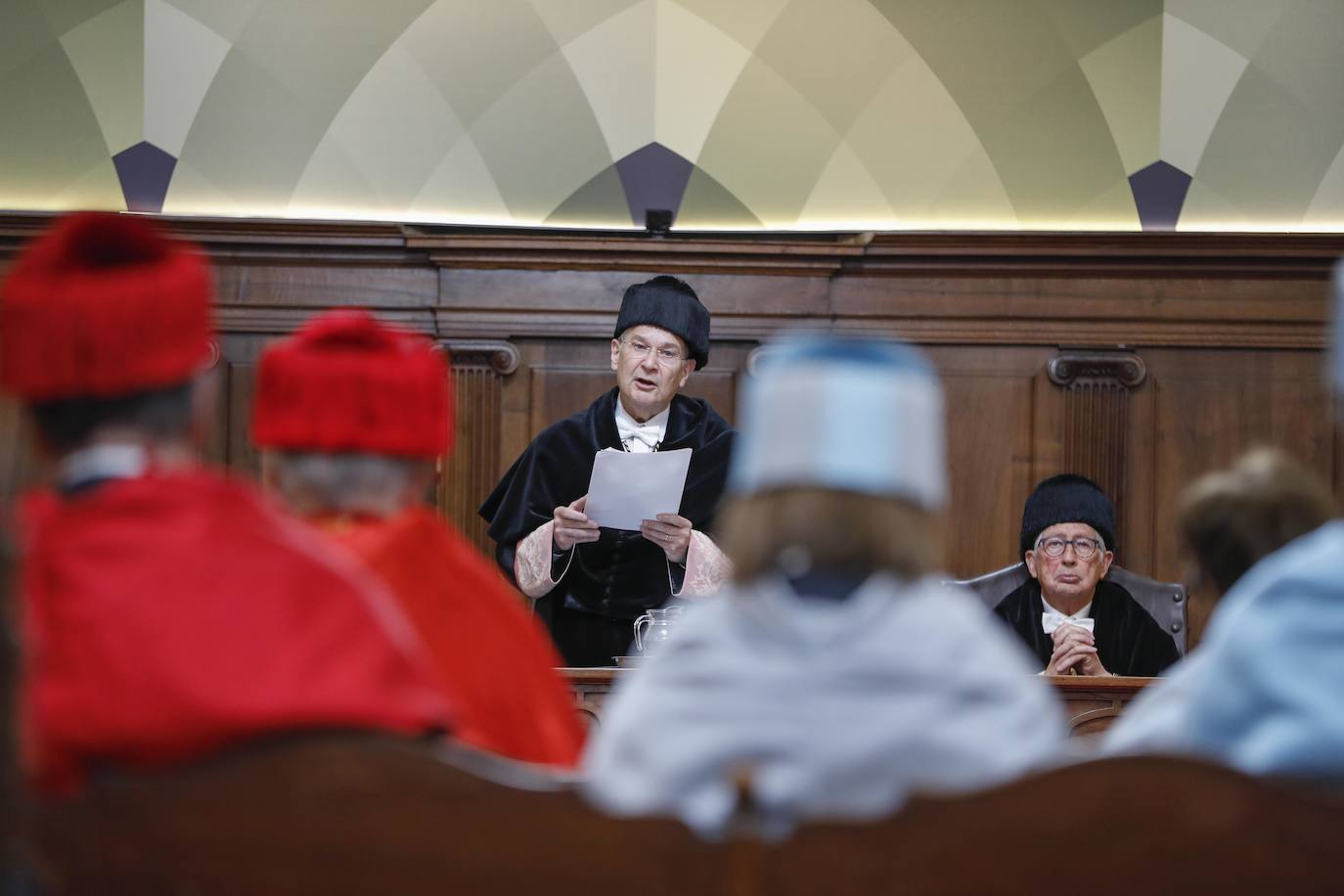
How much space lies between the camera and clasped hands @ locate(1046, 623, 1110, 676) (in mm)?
5098

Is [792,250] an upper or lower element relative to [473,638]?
upper

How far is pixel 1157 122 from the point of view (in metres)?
7.05

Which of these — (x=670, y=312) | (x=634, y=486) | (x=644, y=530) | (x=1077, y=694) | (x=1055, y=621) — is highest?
(x=670, y=312)

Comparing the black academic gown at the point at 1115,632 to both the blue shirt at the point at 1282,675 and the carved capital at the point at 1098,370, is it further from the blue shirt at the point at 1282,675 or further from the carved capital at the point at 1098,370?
the blue shirt at the point at 1282,675

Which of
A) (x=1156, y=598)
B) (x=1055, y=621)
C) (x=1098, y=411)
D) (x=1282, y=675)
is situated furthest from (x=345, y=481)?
(x=1098, y=411)

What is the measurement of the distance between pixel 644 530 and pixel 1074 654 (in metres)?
1.47

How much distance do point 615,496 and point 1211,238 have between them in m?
3.11

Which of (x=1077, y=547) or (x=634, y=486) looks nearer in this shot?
(x=634, y=486)

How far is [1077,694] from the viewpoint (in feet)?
15.1

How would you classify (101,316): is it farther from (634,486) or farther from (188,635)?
(634,486)

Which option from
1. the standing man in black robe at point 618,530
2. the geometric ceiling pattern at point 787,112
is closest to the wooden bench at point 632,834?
the standing man in black robe at point 618,530

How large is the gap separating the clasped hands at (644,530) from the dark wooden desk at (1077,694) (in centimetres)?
84

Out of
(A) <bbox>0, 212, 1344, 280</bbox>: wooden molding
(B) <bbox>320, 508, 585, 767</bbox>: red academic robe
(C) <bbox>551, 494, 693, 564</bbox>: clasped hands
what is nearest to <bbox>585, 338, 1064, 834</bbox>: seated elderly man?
(B) <bbox>320, 508, 585, 767</bbox>: red academic robe

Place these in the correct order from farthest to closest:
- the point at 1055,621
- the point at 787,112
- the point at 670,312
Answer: the point at 787,112 < the point at 670,312 < the point at 1055,621
